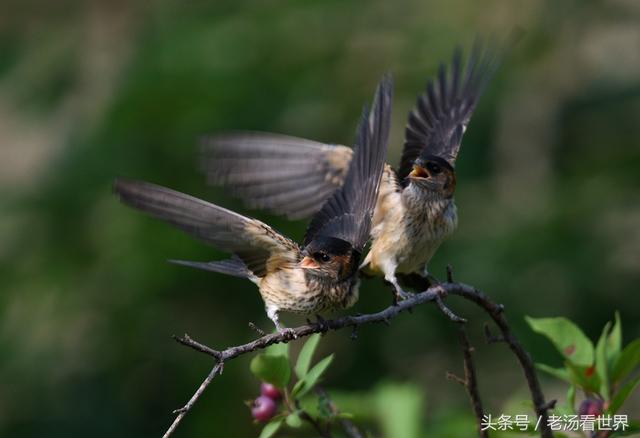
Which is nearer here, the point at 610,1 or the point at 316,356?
the point at 316,356

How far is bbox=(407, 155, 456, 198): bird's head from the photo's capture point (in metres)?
3.98

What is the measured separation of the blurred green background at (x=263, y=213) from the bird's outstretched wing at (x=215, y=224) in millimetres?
2193

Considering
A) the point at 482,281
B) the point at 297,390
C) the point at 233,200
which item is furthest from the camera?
the point at 482,281

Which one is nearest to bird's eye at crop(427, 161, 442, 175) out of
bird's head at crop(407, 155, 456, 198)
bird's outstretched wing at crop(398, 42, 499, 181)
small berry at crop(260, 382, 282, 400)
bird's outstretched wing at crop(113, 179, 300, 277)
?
bird's head at crop(407, 155, 456, 198)

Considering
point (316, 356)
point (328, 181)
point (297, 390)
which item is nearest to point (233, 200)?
point (316, 356)

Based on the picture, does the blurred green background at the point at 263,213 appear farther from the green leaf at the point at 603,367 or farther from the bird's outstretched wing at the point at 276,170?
the green leaf at the point at 603,367

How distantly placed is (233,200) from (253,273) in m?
2.12

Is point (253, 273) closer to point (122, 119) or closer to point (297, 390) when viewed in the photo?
point (297, 390)

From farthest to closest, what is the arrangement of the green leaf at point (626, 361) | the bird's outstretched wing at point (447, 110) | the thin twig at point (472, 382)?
the bird's outstretched wing at point (447, 110) < the green leaf at point (626, 361) < the thin twig at point (472, 382)

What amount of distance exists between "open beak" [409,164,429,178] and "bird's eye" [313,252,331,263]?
0.89m

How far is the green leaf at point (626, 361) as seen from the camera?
2.75 m

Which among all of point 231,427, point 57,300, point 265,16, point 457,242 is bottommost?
point 231,427

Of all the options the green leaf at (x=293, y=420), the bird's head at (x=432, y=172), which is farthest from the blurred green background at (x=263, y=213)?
the green leaf at (x=293, y=420)

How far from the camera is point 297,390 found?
2.76 meters
